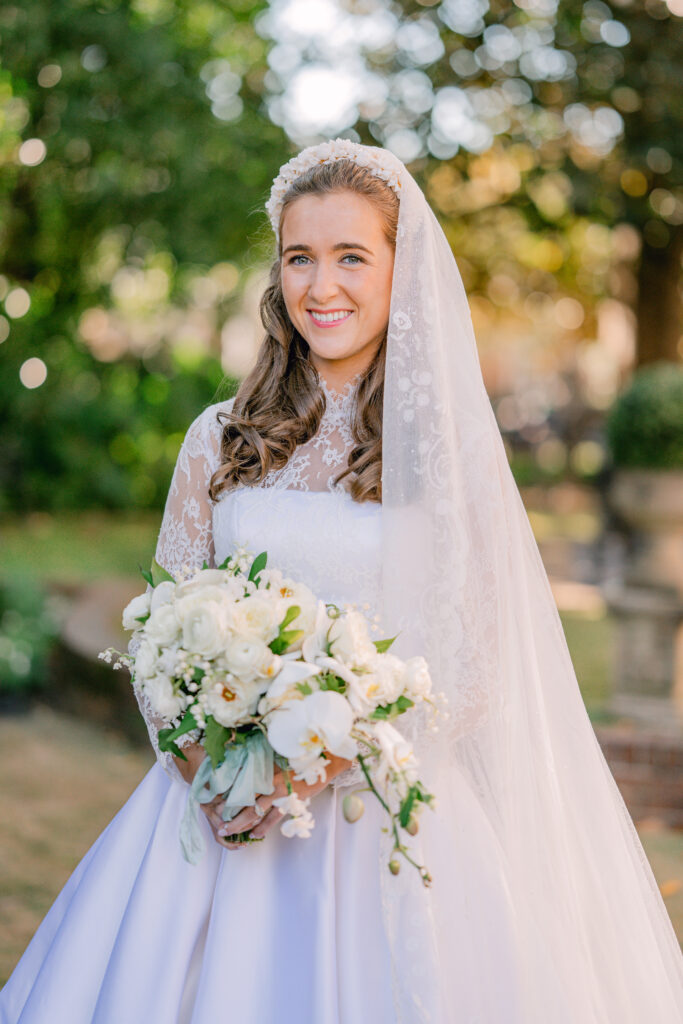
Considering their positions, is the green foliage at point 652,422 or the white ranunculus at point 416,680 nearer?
the white ranunculus at point 416,680

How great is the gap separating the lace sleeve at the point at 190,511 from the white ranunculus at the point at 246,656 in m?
→ 0.76

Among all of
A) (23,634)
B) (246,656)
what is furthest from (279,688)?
(23,634)

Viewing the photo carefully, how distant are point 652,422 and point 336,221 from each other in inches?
181

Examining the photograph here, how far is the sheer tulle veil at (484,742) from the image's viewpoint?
2381mm

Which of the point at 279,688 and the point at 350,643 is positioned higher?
the point at 350,643

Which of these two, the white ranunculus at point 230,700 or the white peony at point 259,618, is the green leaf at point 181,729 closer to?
the white ranunculus at point 230,700

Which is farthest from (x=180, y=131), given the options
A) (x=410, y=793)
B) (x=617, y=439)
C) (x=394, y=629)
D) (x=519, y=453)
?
(x=519, y=453)

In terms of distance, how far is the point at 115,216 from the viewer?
10.2 metres

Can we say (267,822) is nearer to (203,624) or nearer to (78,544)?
(203,624)

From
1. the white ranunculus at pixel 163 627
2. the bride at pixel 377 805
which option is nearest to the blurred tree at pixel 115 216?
the bride at pixel 377 805

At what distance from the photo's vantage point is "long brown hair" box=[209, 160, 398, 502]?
271cm

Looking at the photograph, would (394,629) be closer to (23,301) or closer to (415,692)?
(415,692)

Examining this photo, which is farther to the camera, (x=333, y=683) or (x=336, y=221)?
(x=336, y=221)

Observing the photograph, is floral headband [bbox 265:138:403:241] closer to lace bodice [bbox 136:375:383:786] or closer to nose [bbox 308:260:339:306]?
nose [bbox 308:260:339:306]
